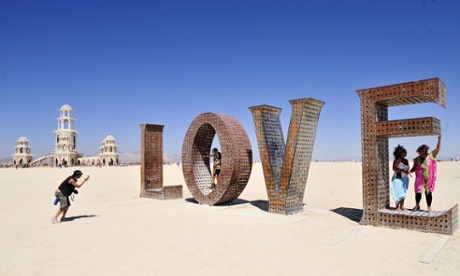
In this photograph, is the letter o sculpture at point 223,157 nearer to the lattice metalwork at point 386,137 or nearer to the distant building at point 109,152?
the lattice metalwork at point 386,137

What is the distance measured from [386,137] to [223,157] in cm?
511

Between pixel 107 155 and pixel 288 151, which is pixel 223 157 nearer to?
pixel 288 151

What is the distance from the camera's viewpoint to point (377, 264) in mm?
5430

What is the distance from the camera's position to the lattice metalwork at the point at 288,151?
9.85m

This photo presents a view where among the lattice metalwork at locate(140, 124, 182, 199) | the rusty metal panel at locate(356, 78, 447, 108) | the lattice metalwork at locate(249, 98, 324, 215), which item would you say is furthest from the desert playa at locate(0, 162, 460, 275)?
the lattice metalwork at locate(140, 124, 182, 199)

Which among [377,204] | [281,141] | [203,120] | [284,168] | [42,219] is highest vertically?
[203,120]

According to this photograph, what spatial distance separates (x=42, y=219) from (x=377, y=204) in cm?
944

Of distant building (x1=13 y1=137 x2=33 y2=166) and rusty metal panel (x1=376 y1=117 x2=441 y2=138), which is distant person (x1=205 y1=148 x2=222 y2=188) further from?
distant building (x1=13 y1=137 x2=33 y2=166)

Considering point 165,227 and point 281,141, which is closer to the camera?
point 165,227

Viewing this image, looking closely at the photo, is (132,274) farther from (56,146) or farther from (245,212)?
(56,146)

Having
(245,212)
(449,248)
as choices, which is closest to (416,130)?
(449,248)

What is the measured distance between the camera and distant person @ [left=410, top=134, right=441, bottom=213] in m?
8.05

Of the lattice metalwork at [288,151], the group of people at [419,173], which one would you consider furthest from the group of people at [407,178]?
the lattice metalwork at [288,151]

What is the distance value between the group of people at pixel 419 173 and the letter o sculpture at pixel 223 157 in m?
4.72
